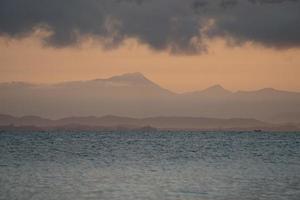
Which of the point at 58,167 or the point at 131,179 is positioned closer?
the point at 131,179

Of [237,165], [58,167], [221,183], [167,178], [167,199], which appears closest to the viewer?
[167,199]

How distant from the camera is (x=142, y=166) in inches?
2159

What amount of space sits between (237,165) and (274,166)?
372 cm

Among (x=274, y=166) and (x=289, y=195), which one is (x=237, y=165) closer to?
(x=274, y=166)

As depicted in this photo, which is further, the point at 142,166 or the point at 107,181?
the point at 142,166

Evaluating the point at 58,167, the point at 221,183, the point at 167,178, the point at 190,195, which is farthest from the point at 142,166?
the point at 190,195

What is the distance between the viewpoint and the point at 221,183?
40.7 metres

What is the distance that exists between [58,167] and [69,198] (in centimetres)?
2104

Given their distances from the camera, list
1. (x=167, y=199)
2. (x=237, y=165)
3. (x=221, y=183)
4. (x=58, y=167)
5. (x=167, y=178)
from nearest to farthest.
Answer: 1. (x=167, y=199)
2. (x=221, y=183)
3. (x=167, y=178)
4. (x=58, y=167)
5. (x=237, y=165)

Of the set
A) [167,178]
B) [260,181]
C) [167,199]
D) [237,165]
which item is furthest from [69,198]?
[237,165]

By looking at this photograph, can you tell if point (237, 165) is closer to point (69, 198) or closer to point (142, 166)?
point (142, 166)

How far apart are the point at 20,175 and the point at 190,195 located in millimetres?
16265

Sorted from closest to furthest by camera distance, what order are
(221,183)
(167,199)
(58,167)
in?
1. (167,199)
2. (221,183)
3. (58,167)

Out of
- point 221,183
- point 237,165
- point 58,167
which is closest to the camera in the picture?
point 221,183
